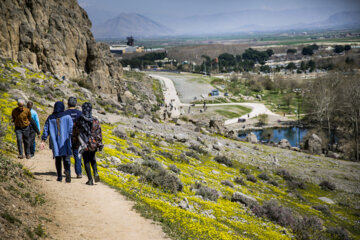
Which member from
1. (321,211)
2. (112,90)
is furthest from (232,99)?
(321,211)

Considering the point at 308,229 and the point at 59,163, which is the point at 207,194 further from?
the point at 59,163

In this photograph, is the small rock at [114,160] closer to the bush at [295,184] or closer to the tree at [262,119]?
the bush at [295,184]

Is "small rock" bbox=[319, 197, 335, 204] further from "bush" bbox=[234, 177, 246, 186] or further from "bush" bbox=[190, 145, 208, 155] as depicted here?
"bush" bbox=[190, 145, 208, 155]

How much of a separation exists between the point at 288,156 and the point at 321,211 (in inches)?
638

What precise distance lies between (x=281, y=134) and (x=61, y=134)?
6926 centimetres

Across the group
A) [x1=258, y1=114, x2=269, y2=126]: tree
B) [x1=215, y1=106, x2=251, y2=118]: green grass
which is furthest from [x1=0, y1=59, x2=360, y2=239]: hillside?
[x1=215, y1=106, x2=251, y2=118]: green grass

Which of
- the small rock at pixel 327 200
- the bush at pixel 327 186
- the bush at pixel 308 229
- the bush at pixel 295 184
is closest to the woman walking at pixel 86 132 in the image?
the bush at pixel 308 229

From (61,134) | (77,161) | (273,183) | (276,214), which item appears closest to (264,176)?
(273,183)

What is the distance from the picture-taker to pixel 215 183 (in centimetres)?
1823

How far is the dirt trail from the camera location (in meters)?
7.76

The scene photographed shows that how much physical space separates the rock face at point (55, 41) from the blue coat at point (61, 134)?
100 feet

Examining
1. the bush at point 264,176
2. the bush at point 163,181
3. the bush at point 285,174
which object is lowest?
the bush at point 285,174

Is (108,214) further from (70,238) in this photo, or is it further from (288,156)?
(288,156)

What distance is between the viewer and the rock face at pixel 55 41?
119ft
